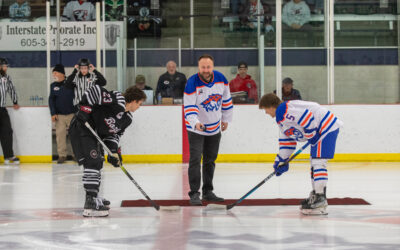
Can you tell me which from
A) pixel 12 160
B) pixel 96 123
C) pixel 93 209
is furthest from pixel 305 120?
pixel 12 160

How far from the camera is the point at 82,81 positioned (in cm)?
902

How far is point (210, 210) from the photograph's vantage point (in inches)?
204

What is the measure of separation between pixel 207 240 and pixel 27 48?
21.2 ft

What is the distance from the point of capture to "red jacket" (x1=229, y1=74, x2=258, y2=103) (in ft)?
30.7

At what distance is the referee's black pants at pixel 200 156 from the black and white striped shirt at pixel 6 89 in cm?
443

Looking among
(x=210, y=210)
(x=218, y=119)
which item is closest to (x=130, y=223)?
(x=210, y=210)

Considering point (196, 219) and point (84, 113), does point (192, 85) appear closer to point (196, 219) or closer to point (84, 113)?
point (84, 113)

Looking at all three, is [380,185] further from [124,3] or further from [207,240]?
[124,3]

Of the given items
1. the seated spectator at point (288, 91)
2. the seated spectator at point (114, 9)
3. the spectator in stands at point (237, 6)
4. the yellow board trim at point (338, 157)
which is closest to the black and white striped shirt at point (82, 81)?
the seated spectator at point (114, 9)

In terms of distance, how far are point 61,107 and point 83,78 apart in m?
0.55

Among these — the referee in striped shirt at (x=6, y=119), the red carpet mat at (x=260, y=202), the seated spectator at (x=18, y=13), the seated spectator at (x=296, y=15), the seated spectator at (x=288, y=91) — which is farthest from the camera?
the seated spectator at (x=18, y=13)

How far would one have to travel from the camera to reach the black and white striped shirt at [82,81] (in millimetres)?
8930

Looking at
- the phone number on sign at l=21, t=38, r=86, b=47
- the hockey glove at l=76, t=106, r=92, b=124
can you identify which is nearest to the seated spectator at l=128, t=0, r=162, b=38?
the phone number on sign at l=21, t=38, r=86, b=47

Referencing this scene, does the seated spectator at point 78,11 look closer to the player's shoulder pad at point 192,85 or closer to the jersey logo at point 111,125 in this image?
the player's shoulder pad at point 192,85
